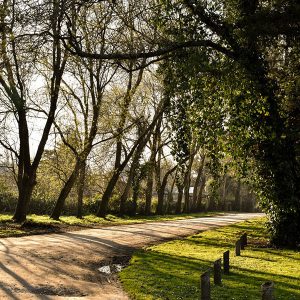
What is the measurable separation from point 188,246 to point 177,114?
5774 millimetres

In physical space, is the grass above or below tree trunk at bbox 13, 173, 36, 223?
below

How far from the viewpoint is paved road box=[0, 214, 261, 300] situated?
9.15 m

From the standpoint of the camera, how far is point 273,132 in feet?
47.9

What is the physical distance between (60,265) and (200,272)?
3.99 metres

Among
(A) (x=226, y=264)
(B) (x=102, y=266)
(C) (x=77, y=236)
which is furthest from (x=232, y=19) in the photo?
(C) (x=77, y=236)

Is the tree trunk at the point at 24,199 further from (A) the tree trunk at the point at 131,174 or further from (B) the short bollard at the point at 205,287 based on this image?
(B) the short bollard at the point at 205,287

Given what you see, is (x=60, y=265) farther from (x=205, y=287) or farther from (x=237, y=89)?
(x=237, y=89)

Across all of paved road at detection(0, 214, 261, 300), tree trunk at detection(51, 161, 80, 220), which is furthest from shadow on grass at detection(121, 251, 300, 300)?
tree trunk at detection(51, 161, 80, 220)

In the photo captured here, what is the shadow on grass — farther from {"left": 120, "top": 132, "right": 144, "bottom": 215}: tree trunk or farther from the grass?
{"left": 120, "top": 132, "right": 144, "bottom": 215}: tree trunk

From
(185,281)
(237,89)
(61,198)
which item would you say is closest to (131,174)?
(61,198)

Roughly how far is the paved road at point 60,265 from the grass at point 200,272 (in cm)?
72

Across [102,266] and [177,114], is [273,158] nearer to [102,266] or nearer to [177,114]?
[177,114]

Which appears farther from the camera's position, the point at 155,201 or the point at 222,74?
the point at 155,201

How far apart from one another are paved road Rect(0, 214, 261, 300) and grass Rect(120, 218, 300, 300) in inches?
28.5
